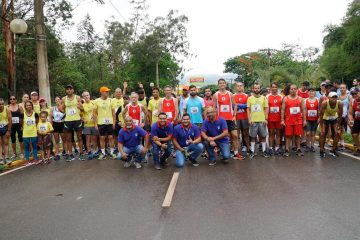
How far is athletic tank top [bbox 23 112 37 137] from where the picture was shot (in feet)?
36.4

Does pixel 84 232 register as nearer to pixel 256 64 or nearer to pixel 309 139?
pixel 309 139

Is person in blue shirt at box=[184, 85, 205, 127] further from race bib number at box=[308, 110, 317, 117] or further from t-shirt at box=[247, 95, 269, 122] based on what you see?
race bib number at box=[308, 110, 317, 117]

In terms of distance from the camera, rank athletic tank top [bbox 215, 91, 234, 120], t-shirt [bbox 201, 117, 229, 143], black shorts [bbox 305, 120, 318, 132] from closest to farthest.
Answer: t-shirt [bbox 201, 117, 229, 143]
athletic tank top [bbox 215, 91, 234, 120]
black shorts [bbox 305, 120, 318, 132]

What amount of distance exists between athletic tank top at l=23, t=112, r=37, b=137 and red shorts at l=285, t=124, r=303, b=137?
23.2 feet

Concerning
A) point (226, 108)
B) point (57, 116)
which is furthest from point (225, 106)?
point (57, 116)

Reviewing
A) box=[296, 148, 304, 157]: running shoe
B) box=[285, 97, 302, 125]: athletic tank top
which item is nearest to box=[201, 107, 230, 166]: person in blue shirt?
box=[285, 97, 302, 125]: athletic tank top

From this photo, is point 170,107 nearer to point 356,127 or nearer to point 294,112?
point 294,112

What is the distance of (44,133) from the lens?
1109 cm

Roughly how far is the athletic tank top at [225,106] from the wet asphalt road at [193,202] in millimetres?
1535

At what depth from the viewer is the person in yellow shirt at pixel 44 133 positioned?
36.4 feet

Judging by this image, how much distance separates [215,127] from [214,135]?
0.69ft

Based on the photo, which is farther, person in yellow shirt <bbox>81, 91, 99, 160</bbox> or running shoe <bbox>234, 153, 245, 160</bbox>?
person in yellow shirt <bbox>81, 91, 99, 160</bbox>

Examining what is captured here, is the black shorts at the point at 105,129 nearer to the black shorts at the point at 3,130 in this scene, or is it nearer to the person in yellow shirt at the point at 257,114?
the black shorts at the point at 3,130

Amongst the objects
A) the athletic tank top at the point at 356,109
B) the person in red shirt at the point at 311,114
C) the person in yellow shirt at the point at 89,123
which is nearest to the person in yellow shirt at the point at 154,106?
the person in yellow shirt at the point at 89,123
